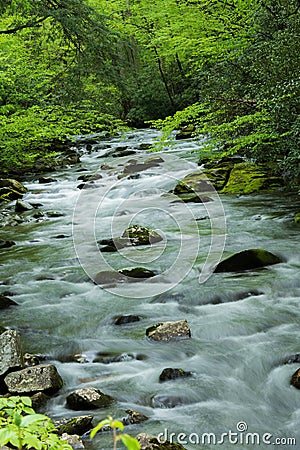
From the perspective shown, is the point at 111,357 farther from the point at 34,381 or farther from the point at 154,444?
the point at 154,444

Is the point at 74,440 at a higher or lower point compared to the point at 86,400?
higher

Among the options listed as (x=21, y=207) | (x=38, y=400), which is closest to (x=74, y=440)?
(x=38, y=400)

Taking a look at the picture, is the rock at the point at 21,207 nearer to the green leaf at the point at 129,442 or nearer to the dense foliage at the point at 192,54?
the dense foliage at the point at 192,54

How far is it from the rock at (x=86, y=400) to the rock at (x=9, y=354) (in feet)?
1.95

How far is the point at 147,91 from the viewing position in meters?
26.5

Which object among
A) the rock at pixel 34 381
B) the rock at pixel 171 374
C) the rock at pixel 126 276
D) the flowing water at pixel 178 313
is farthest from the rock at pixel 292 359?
the rock at pixel 126 276

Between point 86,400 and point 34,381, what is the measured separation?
→ 51 centimetres

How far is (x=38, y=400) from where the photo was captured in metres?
3.96

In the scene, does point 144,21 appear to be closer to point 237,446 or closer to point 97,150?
point 97,150

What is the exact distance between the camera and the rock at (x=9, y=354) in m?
4.17

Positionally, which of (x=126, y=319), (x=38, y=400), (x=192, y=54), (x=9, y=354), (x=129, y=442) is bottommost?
(x=126, y=319)

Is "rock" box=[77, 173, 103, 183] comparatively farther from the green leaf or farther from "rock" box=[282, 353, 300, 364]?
the green leaf

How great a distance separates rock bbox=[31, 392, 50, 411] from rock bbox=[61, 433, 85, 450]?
616mm

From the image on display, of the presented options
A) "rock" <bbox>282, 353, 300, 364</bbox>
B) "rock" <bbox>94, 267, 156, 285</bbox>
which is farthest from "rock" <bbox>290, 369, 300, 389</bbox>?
"rock" <bbox>94, 267, 156, 285</bbox>
